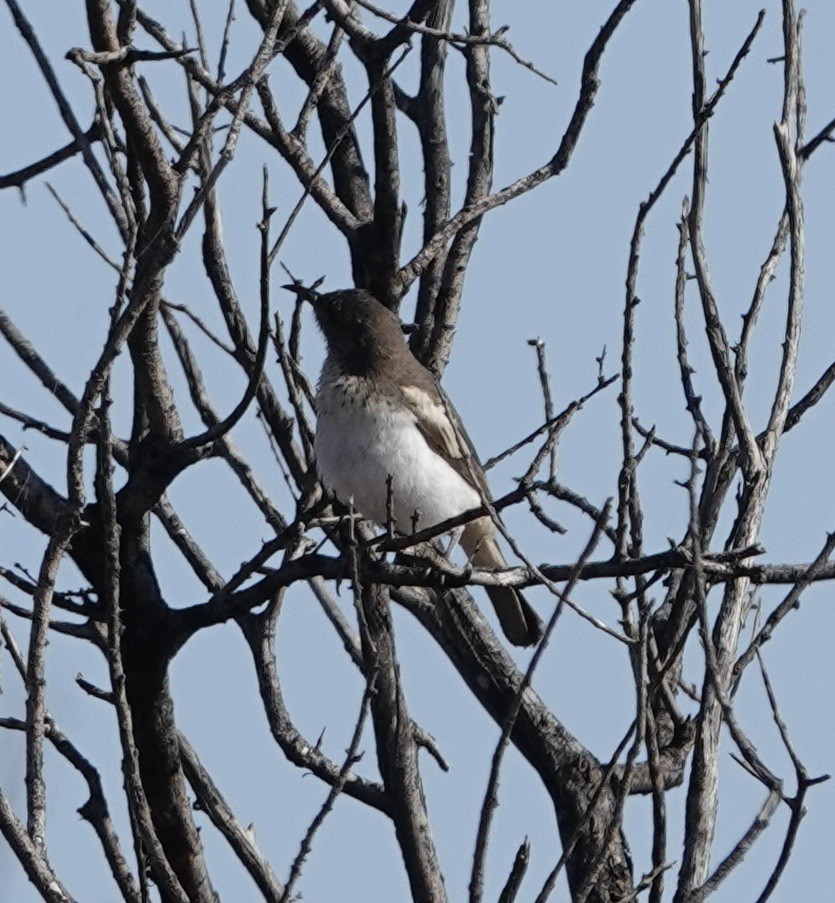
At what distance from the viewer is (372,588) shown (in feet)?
17.9

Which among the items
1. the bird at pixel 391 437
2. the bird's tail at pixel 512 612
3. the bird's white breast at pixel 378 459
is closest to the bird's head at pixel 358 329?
the bird at pixel 391 437

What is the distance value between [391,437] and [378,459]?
144 mm

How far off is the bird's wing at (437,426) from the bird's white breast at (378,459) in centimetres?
4

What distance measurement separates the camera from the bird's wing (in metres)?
6.68

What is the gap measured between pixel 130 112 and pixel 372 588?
6.06ft

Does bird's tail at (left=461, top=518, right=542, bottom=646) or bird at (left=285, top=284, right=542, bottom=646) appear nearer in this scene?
bird at (left=285, top=284, right=542, bottom=646)

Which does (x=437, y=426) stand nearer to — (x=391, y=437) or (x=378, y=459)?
(x=391, y=437)

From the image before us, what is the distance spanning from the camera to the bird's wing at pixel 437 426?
21.9 feet

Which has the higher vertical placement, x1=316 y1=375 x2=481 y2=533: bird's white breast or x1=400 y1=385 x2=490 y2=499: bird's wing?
x1=400 y1=385 x2=490 y2=499: bird's wing

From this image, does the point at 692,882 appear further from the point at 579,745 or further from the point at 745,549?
the point at 579,745

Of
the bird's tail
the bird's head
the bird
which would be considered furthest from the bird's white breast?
the bird's tail

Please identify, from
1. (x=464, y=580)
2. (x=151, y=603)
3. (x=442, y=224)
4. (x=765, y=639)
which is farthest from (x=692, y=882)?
(x=442, y=224)

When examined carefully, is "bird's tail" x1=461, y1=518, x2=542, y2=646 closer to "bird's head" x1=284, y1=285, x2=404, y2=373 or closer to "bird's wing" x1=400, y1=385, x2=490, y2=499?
"bird's wing" x1=400, y1=385, x2=490, y2=499

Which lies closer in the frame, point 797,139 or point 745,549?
point 745,549
